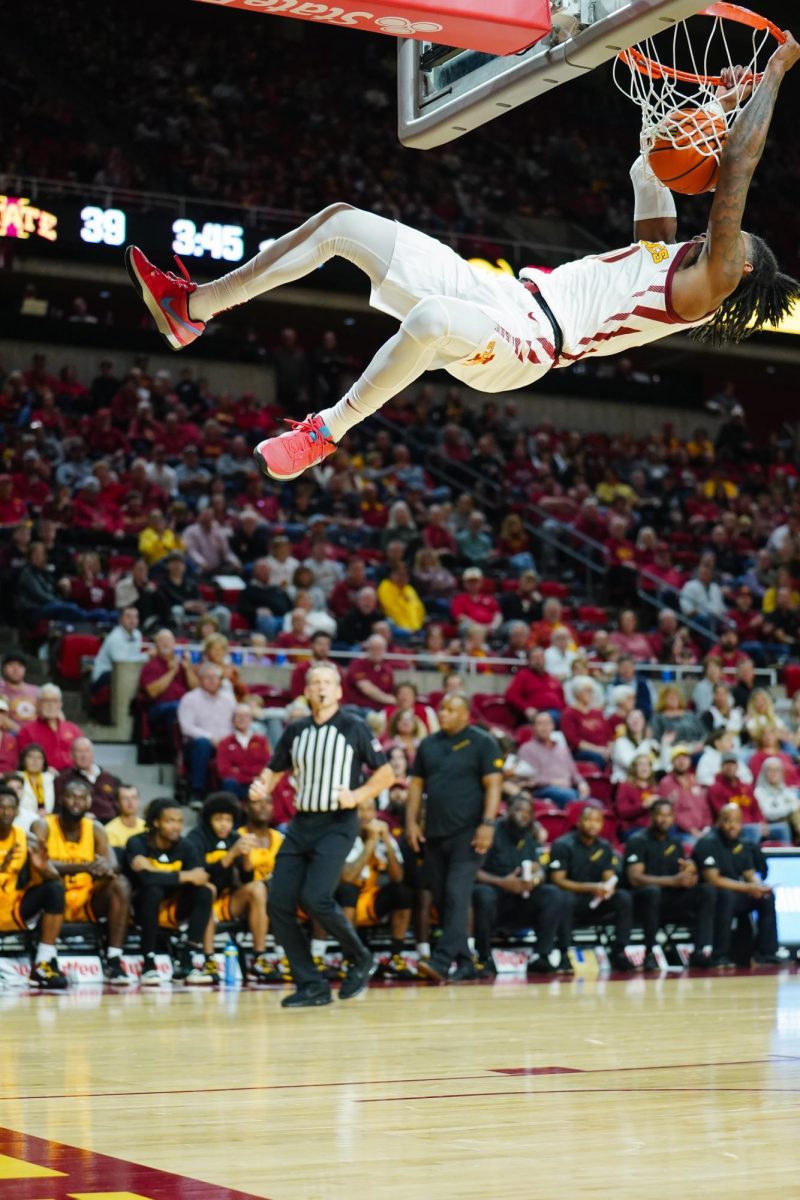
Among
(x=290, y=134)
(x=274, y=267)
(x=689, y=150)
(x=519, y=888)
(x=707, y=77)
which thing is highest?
(x=290, y=134)

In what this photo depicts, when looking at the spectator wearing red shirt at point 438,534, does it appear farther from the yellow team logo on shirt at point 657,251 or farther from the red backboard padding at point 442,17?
the red backboard padding at point 442,17

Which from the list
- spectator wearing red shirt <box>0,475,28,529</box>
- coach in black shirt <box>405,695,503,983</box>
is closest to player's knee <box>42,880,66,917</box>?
coach in black shirt <box>405,695,503,983</box>

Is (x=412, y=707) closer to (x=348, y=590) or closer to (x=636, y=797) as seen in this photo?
(x=636, y=797)

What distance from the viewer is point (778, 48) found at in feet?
18.9

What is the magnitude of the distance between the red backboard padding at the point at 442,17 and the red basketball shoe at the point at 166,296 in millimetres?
1085

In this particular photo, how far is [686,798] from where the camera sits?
14922mm

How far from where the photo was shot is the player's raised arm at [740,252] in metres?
5.56

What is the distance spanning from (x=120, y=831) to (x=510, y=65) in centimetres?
763

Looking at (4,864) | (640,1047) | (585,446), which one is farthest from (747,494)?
(640,1047)

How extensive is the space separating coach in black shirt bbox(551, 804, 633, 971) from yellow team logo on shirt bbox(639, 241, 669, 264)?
25.9 ft

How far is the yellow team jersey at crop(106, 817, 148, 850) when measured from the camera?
476 inches

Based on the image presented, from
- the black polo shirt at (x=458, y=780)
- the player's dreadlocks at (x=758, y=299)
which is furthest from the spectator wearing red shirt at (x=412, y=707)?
the player's dreadlocks at (x=758, y=299)

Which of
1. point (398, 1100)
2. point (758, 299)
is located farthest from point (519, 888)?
point (758, 299)

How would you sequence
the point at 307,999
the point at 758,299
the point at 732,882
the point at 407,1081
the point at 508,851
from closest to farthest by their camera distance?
the point at 758,299
the point at 407,1081
the point at 307,999
the point at 508,851
the point at 732,882
